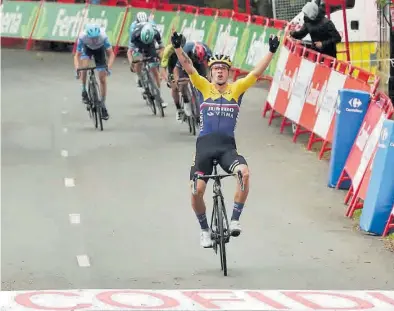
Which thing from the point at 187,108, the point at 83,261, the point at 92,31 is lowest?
the point at 83,261

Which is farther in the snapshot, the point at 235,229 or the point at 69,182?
the point at 69,182

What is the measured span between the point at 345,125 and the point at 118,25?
17.7 meters

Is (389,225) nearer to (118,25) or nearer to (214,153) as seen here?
(214,153)

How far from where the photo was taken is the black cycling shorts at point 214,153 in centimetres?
1210

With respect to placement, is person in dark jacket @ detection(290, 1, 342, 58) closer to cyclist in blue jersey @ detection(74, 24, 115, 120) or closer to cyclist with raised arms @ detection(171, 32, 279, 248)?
cyclist in blue jersey @ detection(74, 24, 115, 120)

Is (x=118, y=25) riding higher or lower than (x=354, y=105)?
lower

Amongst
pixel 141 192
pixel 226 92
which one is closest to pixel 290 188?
pixel 141 192

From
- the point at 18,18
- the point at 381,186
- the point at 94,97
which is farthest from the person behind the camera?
the point at 18,18

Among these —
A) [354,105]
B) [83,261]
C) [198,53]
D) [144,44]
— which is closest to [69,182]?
[198,53]

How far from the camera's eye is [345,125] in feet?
53.5

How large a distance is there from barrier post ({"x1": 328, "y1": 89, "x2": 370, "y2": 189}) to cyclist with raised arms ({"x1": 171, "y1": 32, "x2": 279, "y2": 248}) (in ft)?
12.8

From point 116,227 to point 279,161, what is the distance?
510 centimetres

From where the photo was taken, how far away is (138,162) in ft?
61.5

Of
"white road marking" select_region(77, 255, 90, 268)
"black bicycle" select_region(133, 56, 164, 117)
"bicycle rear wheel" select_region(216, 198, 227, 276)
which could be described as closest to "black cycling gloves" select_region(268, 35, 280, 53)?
"bicycle rear wheel" select_region(216, 198, 227, 276)
